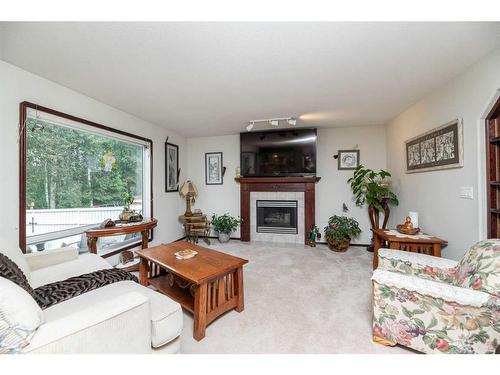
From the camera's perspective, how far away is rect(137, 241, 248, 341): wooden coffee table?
4.98 feet

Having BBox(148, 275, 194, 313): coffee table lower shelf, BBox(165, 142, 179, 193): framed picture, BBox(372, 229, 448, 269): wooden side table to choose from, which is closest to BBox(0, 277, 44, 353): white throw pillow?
BBox(148, 275, 194, 313): coffee table lower shelf

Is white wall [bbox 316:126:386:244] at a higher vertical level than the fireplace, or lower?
higher

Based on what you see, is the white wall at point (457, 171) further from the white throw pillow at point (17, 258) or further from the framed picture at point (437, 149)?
the white throw pillow at point (17, 258)

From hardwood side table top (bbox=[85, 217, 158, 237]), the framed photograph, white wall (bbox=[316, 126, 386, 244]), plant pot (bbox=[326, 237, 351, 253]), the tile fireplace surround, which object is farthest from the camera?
the framed photograph

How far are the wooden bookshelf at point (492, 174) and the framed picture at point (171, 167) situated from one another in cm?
420

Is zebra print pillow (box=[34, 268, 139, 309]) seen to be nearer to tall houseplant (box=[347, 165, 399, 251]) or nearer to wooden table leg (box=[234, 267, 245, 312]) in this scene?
wooden table leg (box=[234, 267, 245, 312])

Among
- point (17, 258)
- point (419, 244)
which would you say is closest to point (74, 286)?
point (17, 258)

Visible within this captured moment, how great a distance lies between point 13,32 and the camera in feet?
4.57

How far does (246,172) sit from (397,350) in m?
3.31

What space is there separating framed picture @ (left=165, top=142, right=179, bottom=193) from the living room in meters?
0.26

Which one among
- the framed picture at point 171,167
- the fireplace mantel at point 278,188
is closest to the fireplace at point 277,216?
the fireplace mantel at point 278,188

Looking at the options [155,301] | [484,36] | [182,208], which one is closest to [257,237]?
[182,208]

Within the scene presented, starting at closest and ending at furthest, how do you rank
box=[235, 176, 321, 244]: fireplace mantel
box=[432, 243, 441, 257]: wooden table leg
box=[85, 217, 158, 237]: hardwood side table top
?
box=[432, 243, 441, 257]: wooden table leg
box=[85, 217, 158, 237]: hardwood side table top
box=[235, 176, 321, 244]: fireplace mantel

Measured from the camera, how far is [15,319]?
2.58ft
